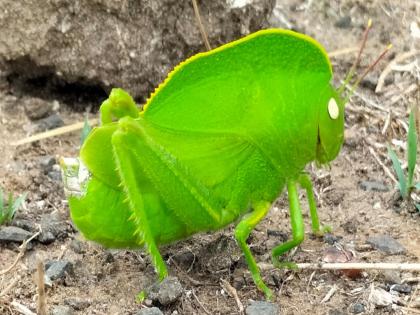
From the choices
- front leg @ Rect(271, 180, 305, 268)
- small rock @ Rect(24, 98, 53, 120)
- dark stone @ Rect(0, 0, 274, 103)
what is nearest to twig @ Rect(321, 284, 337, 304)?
front leg @ Rect(271, 180, 305, 268)

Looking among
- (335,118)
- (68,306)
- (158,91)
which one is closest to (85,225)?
(68,306)

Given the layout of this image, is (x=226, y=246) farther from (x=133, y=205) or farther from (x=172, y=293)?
(x=133, y=205)

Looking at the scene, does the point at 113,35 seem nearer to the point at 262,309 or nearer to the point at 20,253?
the point at 20,253

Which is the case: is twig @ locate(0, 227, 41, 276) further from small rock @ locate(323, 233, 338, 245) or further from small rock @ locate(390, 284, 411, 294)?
small rock @ locate(390, 284, 411, 294)

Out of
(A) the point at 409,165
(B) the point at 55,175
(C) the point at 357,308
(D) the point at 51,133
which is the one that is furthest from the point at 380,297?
(D) the point at 51,133

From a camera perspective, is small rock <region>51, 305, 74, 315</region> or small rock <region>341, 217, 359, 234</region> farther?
small rock <region>341, 217, 359, 234</region>

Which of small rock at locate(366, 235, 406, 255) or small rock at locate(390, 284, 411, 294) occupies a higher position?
small rock at locate(366, 235, 406, 255)
